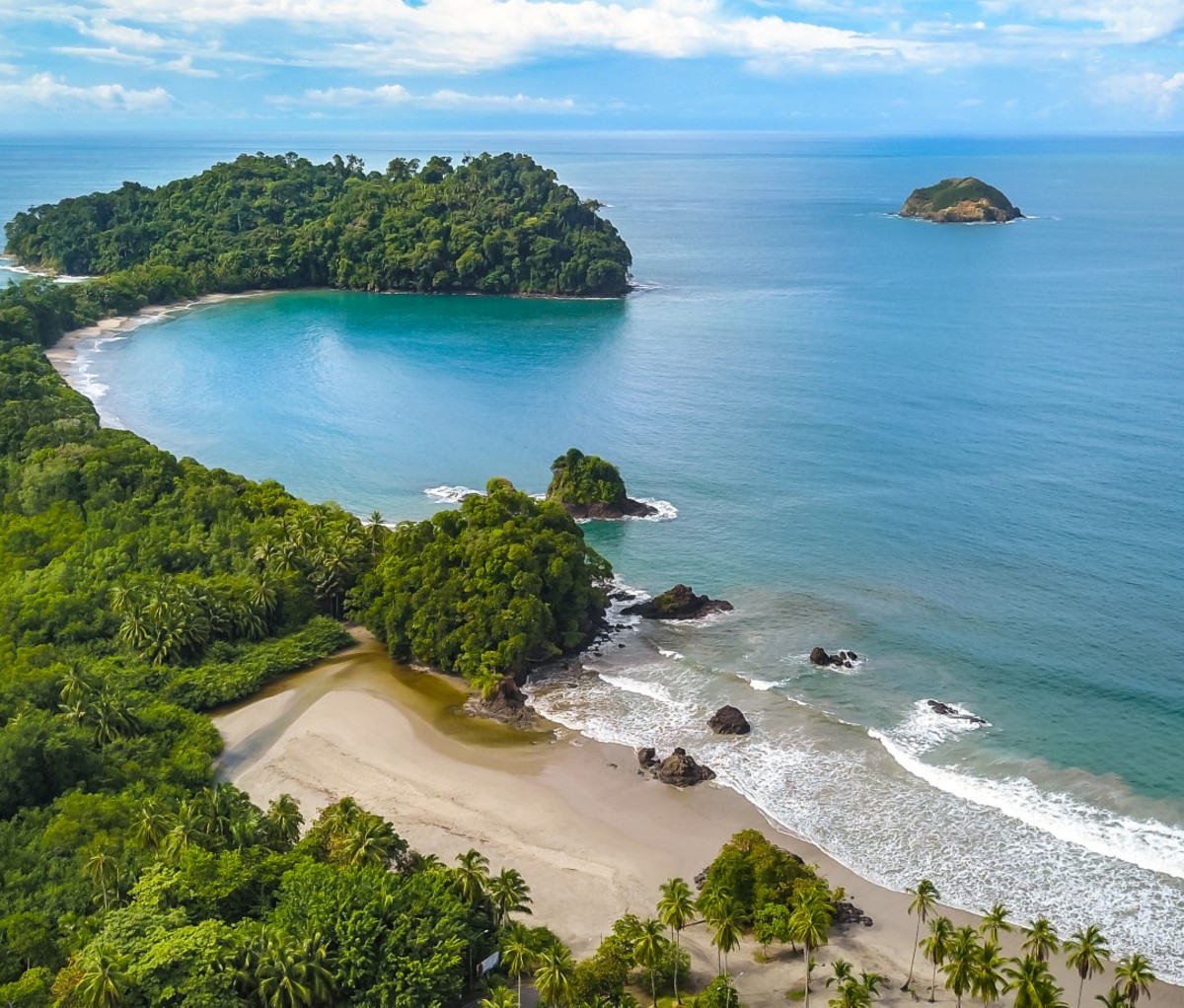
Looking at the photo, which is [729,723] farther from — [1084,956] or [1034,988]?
[1034,988]

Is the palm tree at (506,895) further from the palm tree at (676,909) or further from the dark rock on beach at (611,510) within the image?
the dark rock on beach at (611,510)

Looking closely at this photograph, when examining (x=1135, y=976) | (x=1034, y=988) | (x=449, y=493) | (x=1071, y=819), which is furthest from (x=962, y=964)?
(x=449, y=493)

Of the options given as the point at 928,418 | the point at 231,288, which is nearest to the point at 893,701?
the point at 928,418

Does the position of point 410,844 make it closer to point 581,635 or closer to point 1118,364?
point 581,635

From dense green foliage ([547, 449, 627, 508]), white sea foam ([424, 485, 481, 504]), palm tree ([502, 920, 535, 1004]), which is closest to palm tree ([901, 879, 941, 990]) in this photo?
palm tree ([502, 920, 535, 1004])

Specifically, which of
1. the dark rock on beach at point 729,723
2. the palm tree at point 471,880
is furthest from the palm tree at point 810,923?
the dark rock on beach at point 729,723

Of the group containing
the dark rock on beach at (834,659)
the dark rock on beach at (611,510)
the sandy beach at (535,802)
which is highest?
the dark rock on beach at (611,510)
